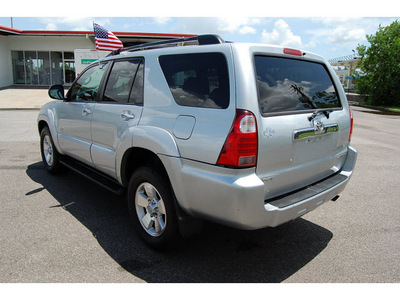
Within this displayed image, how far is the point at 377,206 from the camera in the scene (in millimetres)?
4371

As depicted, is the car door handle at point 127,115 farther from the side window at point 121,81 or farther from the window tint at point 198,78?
the window tint at point 198,78

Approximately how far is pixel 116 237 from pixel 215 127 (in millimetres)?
1742

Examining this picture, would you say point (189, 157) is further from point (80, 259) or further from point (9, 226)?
point (9, 226)

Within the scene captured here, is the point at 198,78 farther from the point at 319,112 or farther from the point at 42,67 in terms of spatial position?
the point at 42,67

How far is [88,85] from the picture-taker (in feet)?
13.8

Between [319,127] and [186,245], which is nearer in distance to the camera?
[319,127]

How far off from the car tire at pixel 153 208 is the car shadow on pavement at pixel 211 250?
160 millimetres

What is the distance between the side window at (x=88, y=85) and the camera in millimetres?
4000

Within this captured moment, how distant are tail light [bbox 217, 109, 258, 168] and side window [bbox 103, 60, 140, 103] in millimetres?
1484

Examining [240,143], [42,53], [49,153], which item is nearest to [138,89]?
[240,143]

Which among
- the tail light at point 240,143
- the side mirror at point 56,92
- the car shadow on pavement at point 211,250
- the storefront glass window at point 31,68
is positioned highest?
the storefront glass window at point 31,68

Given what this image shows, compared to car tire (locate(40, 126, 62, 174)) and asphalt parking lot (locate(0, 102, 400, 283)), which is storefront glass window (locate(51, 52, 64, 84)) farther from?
asphalt parking lot (locate(0, 102, 400, 283))

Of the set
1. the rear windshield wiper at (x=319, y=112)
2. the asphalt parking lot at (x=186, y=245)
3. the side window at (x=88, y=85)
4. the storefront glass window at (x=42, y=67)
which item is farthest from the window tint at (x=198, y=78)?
the storefront glass window at (x=42, y=67)

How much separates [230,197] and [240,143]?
0.41m
